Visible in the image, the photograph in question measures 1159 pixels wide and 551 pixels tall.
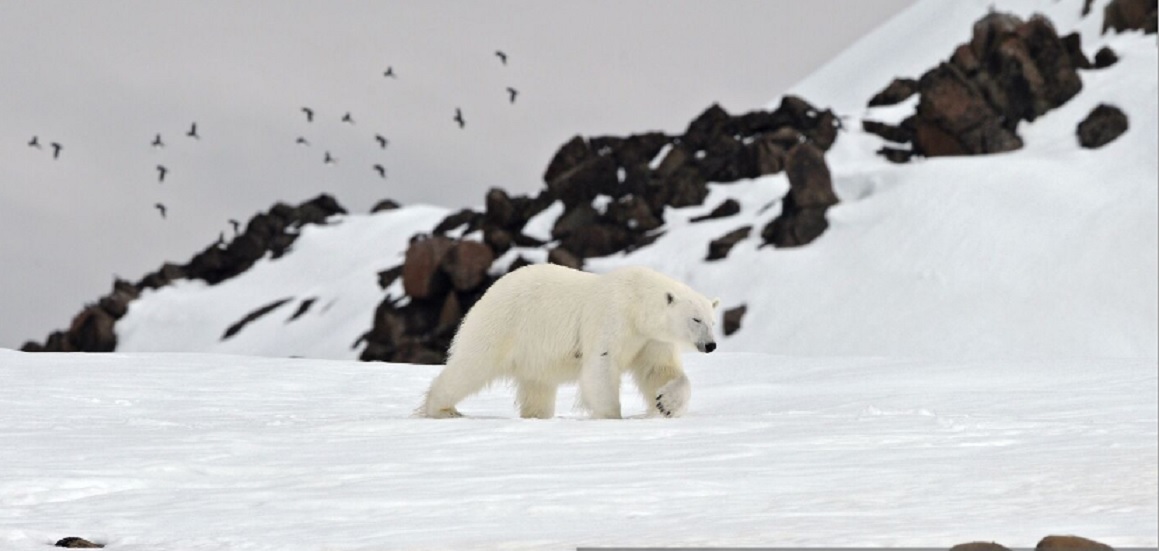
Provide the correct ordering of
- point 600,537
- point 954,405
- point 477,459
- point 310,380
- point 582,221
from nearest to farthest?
point 600,537, point 477,459, point 954,405, point 310,380, point 582,221

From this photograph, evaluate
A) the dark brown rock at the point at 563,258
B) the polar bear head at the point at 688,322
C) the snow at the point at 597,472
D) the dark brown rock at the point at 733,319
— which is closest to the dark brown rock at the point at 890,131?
the dark brown rock at the point at 563,258

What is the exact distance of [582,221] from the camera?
2291 inches

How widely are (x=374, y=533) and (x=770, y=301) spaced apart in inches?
1520

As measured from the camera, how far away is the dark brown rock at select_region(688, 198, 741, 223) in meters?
53.4

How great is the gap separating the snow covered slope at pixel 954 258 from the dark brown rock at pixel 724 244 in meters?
0.37

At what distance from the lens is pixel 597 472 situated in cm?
713

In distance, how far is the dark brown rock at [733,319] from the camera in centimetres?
4306

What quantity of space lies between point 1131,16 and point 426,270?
34.6 meters

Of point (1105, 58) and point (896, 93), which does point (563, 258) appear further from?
point (896, 93)

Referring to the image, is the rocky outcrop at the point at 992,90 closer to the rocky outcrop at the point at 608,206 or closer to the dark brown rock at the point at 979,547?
the rocky outcrop at the point at 608,206

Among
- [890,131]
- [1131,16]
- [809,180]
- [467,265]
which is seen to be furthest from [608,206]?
[1131,16]

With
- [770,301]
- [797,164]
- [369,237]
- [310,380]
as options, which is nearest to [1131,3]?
[797,164]

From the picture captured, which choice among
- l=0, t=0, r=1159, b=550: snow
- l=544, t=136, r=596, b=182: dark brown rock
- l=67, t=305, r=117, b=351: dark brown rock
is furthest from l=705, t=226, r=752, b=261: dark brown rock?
l=67, t=305, r=117, b=351: dark brown rock

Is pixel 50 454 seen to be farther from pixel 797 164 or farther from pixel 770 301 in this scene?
pixel 797 164
